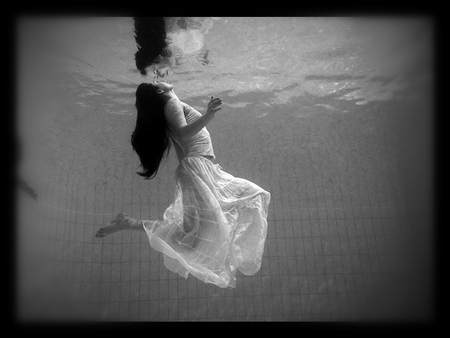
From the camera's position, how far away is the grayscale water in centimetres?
512

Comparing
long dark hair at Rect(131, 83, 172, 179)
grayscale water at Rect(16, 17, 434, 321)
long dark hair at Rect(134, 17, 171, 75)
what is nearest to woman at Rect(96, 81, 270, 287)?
long dark hair at Rect(131, 83, 172, 179)

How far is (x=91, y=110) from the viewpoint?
30.1 feet

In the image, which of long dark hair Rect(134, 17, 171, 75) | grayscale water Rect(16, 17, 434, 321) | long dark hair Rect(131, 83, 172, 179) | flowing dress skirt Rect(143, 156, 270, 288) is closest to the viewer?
flowing dress skirt Rect(143, 156, 270, 288)

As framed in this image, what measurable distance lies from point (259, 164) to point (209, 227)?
6682 mm

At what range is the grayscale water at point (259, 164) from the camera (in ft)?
16.8

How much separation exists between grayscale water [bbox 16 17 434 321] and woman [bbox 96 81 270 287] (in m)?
1.38

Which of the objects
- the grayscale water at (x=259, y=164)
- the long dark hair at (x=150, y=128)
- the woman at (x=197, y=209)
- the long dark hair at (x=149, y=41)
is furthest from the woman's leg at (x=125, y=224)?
the long dark hair at (x=149, y=41)

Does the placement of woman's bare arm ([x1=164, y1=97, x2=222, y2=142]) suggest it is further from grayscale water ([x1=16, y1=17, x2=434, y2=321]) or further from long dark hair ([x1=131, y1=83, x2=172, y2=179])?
grayscale water ([x1=16, y1=17, x2=434, y2=321])

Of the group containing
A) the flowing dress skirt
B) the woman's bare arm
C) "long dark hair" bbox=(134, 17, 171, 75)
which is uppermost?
"long dark hair" bbox=(134, 17, 171, 75)

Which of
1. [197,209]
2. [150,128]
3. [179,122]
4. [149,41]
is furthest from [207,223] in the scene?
[149,41]

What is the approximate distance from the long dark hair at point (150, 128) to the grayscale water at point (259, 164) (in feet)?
3.88

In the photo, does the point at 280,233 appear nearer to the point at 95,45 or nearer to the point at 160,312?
the point at 160,312
